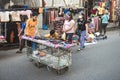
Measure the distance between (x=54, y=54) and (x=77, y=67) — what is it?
52.5 inches

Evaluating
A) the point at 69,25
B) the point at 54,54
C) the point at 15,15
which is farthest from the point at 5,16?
the point at 54,54

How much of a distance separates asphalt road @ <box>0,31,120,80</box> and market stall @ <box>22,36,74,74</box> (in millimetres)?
289

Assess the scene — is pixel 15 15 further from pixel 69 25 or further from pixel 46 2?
pixel 46 2

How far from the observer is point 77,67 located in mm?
10914

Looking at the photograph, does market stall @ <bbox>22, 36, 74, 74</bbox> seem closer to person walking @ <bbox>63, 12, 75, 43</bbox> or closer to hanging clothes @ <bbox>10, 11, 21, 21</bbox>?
person walking @ <bbox>63, 12, 75, 43</bbox>

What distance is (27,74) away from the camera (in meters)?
9.78

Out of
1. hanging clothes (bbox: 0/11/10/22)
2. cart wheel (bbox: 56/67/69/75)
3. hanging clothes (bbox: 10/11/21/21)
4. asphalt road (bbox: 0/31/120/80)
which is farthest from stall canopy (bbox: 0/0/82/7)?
cart wheel (bbox: 56/67/69/75)

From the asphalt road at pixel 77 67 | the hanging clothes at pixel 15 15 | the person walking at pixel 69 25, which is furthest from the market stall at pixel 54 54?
the hanging clothes at pixel 15 15

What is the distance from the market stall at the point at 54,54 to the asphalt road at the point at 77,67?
289 mm

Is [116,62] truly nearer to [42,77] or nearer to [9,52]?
[42,77]

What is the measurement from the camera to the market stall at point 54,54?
385 inches

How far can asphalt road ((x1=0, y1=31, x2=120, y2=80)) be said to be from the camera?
31.6 feet

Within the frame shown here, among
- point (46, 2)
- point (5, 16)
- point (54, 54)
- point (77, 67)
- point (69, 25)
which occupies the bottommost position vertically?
point (77, 67)

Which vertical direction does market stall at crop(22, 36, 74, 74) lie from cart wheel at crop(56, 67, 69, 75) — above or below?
→ above
